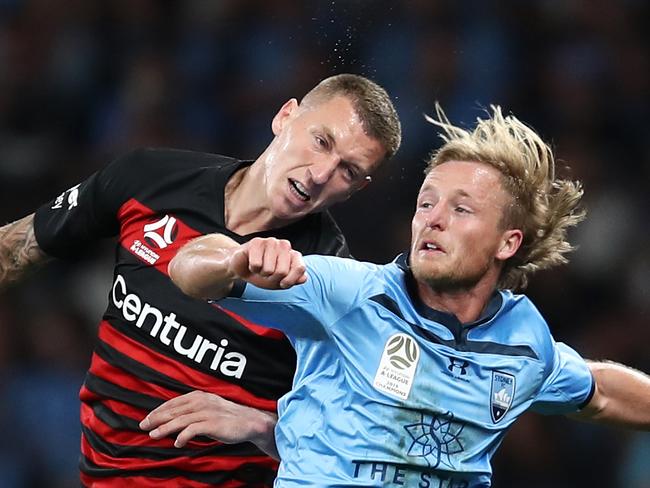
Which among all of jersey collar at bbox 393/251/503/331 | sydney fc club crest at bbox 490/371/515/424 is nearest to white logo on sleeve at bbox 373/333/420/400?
jersey collar at bbox 393/251/503/331

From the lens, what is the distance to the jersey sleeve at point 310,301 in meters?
3.10

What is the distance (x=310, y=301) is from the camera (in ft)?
10.4

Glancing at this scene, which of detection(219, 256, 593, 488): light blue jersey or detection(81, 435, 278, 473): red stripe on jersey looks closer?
detection(219, 256, 593, 488): light blue jersey

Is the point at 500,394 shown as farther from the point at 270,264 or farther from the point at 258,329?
the point at 270,264

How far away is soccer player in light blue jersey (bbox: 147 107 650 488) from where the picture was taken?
3.24m

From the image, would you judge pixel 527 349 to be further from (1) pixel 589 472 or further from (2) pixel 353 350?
(1) pixel 589 472

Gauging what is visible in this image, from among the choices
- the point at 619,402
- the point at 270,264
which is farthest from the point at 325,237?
the point at 270,264

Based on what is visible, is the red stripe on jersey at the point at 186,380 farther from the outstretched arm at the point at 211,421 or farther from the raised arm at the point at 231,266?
the raised arm at the point at 231,266

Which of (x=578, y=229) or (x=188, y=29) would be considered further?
(x=188, y=29)

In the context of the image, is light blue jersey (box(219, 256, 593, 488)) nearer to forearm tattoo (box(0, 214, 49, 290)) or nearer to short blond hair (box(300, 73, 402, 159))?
short blond hair (box(300, 73, 402, 159))

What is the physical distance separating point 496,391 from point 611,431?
10.8ft

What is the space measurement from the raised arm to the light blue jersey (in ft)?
0.53

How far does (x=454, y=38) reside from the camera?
302 inches

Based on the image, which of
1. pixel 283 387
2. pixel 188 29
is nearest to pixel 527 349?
pixel 283 387
